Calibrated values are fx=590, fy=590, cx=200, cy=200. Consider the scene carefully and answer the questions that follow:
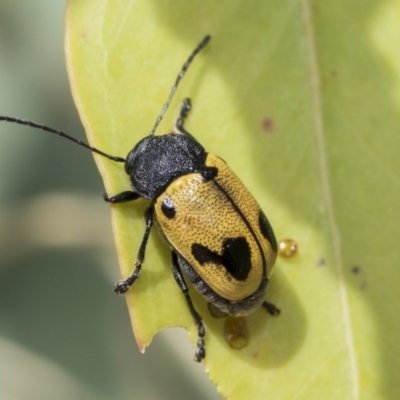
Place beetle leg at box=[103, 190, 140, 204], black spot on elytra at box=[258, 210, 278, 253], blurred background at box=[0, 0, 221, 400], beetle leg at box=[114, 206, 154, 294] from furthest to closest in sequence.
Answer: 1. blurred background at box=[0, 0, 221, 400]
2. black spot on elytra at box=[258, 210, 278, 253]
3. beetle leg at box=[103, 190, 140, 204]
4. beetle leg at box=[114, 206, 154, 294]

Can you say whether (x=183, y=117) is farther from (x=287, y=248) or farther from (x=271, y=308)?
(x=271, y=308)

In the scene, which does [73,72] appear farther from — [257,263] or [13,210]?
[13,210]

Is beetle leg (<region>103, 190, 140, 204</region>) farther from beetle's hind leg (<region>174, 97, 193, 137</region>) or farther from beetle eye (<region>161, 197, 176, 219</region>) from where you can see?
beetle's hind leg (<region>174, 97, 193, 137</region>)

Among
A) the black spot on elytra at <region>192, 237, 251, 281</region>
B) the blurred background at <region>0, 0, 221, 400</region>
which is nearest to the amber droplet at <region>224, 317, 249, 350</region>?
the black spot on elytra at <region>192, 237, 251, 281</region>

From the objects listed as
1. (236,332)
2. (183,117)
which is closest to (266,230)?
(236,332)

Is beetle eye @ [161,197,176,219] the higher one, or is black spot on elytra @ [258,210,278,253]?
black spot on elytra @ [258,210,278,253]

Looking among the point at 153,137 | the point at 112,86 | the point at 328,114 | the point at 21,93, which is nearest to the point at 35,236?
the point at 21,93

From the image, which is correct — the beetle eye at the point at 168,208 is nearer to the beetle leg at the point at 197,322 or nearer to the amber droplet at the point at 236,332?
the beetle leg at the point at 197,322
